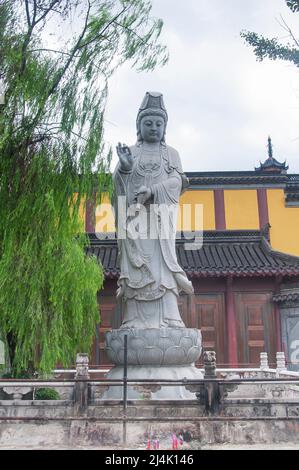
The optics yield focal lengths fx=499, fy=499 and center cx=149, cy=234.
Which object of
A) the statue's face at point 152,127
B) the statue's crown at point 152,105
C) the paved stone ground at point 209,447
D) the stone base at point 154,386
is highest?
the statue's crown at point 152,105

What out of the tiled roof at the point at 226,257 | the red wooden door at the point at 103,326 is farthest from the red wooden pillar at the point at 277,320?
the red wooden door at the point at 103,326

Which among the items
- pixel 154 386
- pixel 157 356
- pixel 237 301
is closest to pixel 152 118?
pixel 157 356

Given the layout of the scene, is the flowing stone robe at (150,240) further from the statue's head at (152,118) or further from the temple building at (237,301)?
the temple building at (237,301)

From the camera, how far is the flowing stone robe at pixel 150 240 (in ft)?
23.7

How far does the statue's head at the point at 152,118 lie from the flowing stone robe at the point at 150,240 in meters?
0.19

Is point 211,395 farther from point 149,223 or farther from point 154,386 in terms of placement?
point 149,223

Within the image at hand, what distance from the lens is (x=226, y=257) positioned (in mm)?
15992

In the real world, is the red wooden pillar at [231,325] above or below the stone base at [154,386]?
above

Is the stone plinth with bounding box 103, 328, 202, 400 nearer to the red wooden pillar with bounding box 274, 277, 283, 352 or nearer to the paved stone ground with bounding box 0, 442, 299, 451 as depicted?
the paved stone ground with bounding box 0, 442, 299, 451

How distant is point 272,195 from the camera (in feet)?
65.9
